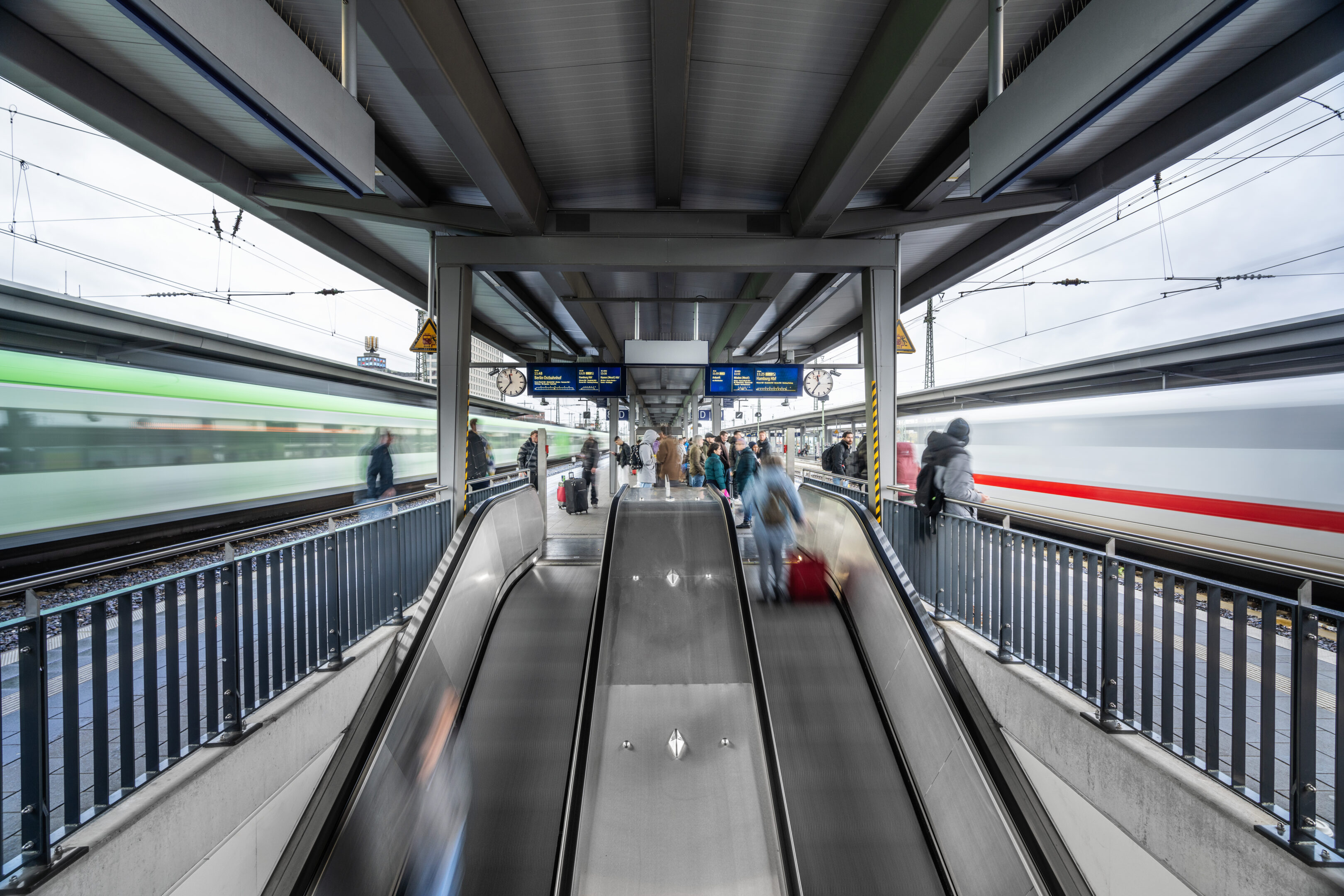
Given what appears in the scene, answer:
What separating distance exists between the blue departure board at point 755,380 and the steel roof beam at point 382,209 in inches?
284

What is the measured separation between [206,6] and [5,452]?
682 centimetres

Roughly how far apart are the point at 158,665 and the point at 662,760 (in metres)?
3.50

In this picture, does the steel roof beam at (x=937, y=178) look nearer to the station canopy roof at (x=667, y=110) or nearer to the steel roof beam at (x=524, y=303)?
the station canopy roof at (x=667, y=110)

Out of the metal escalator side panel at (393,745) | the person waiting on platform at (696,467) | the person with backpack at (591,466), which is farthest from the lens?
the person with backpack at (591,466)

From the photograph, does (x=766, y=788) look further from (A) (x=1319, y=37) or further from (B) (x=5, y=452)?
(B) (x=5, y=452)

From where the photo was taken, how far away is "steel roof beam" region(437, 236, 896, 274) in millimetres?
7633

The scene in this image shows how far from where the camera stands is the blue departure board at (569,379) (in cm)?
1334

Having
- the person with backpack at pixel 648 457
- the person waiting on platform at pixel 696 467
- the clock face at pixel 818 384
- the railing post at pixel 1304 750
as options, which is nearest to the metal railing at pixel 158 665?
the railing post at pixel 1304 750

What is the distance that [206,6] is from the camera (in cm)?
274

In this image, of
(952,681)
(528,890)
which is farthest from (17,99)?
(952,681)

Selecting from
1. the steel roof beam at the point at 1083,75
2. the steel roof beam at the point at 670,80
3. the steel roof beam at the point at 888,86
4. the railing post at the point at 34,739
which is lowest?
the railing post at the point at 34,739

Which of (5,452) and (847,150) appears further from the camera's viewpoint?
(5,452)

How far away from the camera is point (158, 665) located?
3.79 metres

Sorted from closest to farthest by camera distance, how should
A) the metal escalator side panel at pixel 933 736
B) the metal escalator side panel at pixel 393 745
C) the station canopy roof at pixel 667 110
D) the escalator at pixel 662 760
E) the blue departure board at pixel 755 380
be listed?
the metal escalator side panel at pixel 393 745 < the metal escalator side panel at pixel 933 736 < the escalator at pixel 662 760 < the station canopy roof at pixel 667 110 < the blue departure board at pixel 755 380
